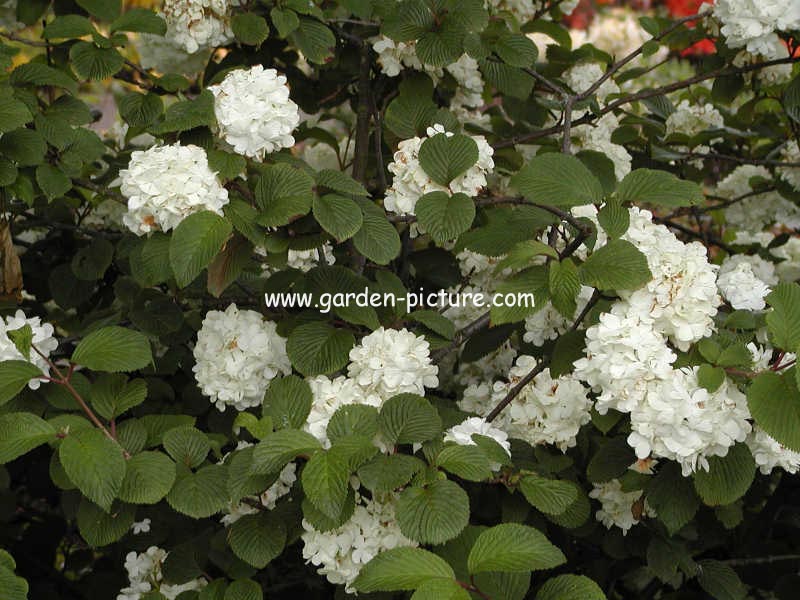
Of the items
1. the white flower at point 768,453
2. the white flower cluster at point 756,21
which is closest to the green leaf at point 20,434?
the white flower at point 768,453

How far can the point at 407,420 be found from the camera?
4.32 feet

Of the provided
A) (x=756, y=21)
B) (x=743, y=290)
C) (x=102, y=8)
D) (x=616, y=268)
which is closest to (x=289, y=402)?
(x=616, y=268)

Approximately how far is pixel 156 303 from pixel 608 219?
32.9 inches

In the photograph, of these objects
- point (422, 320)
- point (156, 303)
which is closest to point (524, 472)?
point (422, 320)

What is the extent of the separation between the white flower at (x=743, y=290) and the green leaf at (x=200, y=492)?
0.84 meters

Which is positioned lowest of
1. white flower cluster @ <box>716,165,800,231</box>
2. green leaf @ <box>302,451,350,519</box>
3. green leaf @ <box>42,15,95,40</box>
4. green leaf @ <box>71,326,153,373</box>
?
white flower cluster @ <box>716,165,800,231</box>

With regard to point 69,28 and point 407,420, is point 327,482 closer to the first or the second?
point 407,420

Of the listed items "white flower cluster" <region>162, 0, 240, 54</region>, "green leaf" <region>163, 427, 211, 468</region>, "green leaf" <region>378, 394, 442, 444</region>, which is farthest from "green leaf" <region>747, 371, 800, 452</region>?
"white flower cluster" <region>162, 0, 240, 54</region>

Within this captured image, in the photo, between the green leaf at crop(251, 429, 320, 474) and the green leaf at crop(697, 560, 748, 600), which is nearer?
the green leaf at crop(251, 429, 320, 474)

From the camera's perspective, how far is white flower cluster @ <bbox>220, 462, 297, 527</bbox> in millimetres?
1447

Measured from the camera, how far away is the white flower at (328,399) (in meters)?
1.39

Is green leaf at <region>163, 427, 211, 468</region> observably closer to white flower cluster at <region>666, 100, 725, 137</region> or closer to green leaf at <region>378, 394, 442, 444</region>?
green leaf at <region>378, 394, 442, 444</region>

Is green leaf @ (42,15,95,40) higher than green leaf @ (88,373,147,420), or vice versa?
green leaf @ (42,15,95,40)

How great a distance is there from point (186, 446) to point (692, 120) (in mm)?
1574
